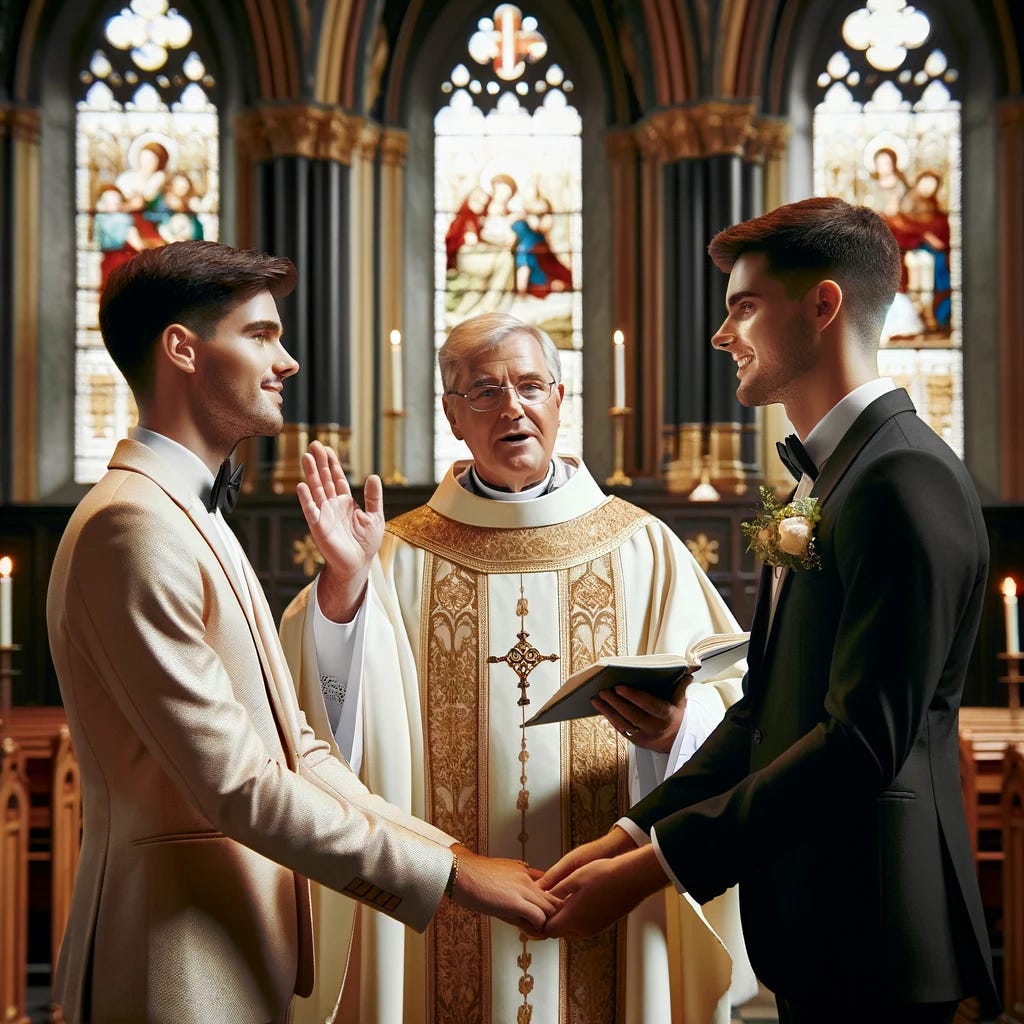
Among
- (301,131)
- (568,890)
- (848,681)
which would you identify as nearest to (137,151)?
(301,131)

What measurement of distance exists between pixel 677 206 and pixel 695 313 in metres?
0.75

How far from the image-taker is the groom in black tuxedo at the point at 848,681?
191 cm

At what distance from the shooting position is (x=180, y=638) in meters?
2.02

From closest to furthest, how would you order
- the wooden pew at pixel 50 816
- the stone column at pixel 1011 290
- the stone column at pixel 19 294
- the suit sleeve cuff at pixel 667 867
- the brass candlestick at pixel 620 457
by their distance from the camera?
the suit sleeve cuff at pixel 667 867
the wooden pew at pixel 50 816
the brass candlestick at pixel 620 457
the stone column at pixel 1011 290
the stone column at pixel 19 294

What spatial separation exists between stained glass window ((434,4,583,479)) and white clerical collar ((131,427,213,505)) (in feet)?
25.1

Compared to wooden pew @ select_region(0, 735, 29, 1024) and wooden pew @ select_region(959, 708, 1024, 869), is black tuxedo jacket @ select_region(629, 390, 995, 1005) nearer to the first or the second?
wooden pew @ select_region(959, 708, 1024, 869)

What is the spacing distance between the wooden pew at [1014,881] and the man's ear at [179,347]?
3210mm

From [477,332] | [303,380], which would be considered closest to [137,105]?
[303,380]

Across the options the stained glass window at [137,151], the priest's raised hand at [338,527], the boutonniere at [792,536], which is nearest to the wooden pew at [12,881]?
the priest's raised hand at [338,527]

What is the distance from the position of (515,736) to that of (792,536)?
1438 mm

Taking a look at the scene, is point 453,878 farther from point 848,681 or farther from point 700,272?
point 700,272

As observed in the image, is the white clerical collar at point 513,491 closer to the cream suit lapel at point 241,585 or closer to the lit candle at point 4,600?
the cream suit lapel at point 241,585

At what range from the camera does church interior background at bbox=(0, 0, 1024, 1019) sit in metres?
9.15

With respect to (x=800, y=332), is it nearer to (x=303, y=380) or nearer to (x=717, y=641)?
(x=717, y=641)
